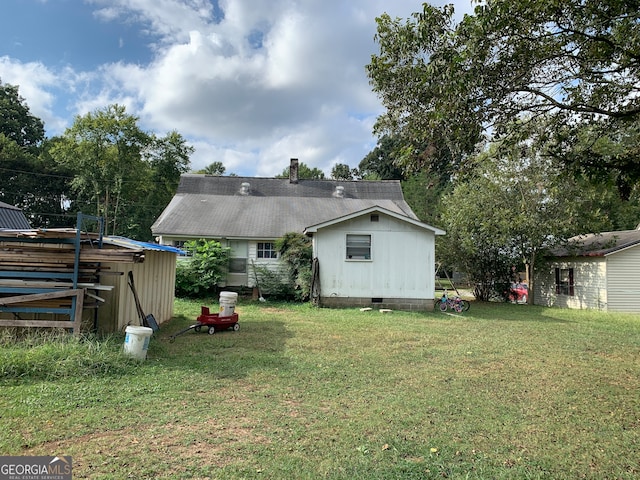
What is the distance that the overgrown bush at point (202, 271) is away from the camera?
52.1ft

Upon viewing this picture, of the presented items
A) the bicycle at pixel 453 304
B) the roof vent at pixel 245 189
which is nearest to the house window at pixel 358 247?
the bicycle at pixel 453 304

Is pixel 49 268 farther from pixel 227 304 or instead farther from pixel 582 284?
pixel 582 284

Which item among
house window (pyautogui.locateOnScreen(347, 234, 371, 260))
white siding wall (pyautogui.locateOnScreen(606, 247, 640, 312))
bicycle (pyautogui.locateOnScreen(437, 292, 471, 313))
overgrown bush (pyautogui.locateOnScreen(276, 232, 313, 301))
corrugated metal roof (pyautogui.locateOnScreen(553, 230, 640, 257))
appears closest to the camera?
bicycle (pyautogui.locateOnScreen(437, 292, 471, 313))

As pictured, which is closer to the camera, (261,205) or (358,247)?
(358,247)

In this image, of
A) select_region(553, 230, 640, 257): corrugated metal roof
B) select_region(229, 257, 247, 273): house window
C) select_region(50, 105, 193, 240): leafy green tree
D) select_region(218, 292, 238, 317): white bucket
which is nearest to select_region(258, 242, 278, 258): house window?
select_region(229, 257, 247, 273): house window

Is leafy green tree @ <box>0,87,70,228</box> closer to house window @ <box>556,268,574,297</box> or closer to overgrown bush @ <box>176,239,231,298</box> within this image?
overgrown bush @ <box>176,239,231,298</box>

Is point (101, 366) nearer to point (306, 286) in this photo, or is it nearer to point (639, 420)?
point (639, 420)

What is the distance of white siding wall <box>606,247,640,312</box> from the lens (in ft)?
51.9

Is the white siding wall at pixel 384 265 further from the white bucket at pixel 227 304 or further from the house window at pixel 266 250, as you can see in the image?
the white bucket at pixel 227 304

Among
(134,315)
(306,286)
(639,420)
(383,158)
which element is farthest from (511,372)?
(383,158)

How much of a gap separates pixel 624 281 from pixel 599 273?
0.86m

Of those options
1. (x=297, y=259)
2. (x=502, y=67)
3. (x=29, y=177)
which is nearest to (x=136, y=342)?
(x=502, y=67)

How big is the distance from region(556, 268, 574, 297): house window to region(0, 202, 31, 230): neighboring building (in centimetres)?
2484

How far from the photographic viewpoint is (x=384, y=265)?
46.9 feet
